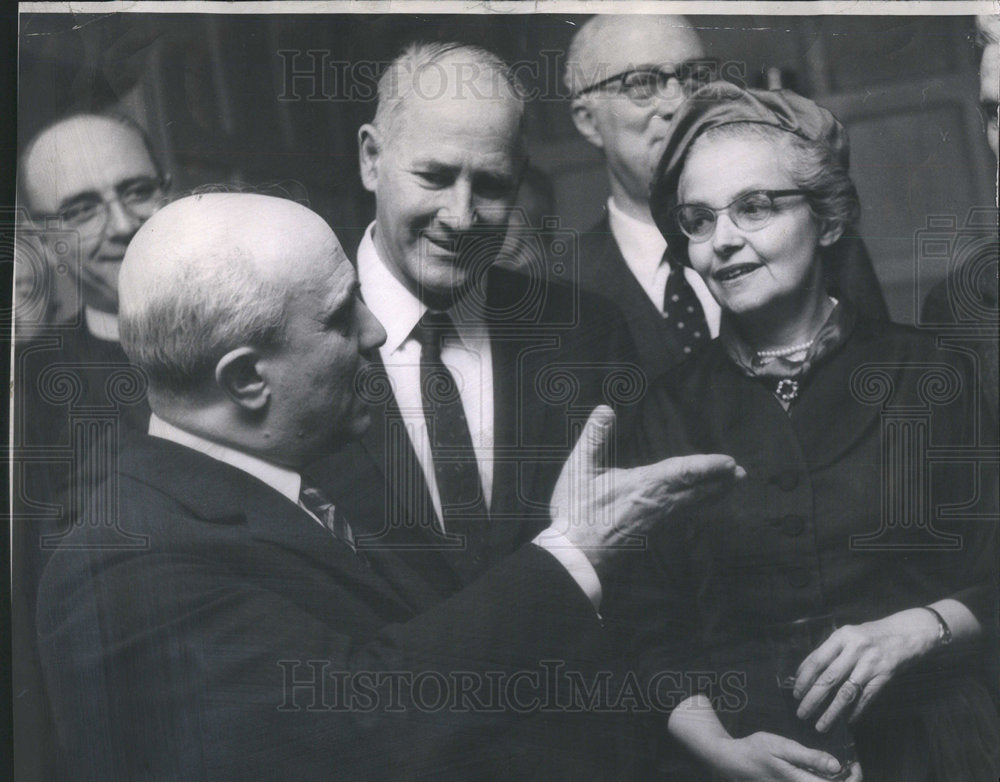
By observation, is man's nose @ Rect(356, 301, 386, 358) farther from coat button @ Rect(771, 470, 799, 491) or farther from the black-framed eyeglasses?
the black-framed eyeglasses

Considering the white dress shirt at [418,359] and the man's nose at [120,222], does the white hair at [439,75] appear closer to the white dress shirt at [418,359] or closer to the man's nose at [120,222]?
the white dress shirt at [418,359]

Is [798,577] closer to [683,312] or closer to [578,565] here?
[578,565]

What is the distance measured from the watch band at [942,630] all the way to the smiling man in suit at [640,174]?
3.07 ft

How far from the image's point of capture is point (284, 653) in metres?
3.27

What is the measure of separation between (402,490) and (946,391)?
5.66 feet

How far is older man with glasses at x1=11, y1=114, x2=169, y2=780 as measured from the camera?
337 cm

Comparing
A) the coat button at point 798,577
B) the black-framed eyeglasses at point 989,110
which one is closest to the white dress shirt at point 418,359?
the coat button at point 798,577

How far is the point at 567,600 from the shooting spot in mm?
Result: 3311

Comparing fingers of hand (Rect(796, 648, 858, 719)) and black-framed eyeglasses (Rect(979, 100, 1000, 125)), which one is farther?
black-framed eyeglasses (Rect(979, 100, 1000, 125))

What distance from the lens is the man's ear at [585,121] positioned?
3.44m

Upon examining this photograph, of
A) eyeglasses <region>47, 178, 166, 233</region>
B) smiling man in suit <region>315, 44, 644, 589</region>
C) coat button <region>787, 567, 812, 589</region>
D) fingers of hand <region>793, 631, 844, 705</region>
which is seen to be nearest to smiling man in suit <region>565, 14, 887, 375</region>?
smiling man in suit <region>315, 44, 644, 589</region>

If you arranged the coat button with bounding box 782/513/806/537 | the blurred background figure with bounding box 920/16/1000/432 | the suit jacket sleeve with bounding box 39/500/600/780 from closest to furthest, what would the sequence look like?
1. the suit jacket sleeve with bounding box 39/500/600/780
2. the coat button with bounding box 782/513/806/537
3. the blurred background figure with bounding box 920/16/1000/432

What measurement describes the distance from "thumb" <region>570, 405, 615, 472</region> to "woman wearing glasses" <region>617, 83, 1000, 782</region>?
117 millimetres

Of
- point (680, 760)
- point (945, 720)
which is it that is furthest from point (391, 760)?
point (945, 720)
